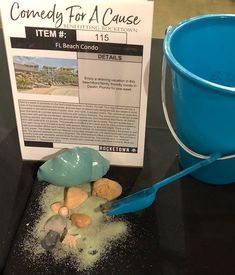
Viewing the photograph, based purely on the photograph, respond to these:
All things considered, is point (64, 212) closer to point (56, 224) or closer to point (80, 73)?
point (56, 224)

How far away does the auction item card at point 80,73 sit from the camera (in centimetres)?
59

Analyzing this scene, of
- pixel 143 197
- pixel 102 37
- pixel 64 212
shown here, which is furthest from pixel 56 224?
pixel 102 37

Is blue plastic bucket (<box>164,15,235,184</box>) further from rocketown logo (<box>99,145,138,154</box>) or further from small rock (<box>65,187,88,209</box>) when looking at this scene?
small rock (<box>65,187,88,209</box>)

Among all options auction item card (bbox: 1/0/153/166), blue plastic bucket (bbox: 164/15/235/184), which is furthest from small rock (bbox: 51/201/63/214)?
blue plastic bucket (bbox: 164/15/235/184)

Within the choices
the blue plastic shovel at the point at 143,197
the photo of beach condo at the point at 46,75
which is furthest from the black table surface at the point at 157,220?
the photo of beach condo at the point at 46,75

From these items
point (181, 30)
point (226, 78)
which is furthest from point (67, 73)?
point (226, 78)

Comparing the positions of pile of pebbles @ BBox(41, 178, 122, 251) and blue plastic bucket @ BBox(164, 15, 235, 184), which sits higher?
blue plastic bucket @ BBox(164, 15, 235, 184)

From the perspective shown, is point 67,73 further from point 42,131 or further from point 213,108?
point 213,108

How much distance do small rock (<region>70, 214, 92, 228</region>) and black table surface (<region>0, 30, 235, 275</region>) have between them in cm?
6

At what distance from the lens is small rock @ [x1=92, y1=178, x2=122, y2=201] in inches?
27.4

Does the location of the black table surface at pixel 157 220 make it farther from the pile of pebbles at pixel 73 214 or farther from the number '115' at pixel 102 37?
the number '115' at pixel 102 37

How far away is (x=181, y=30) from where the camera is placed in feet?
2.17

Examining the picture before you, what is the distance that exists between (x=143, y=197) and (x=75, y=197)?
0.12 meters

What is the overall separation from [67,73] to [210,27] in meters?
0.26
